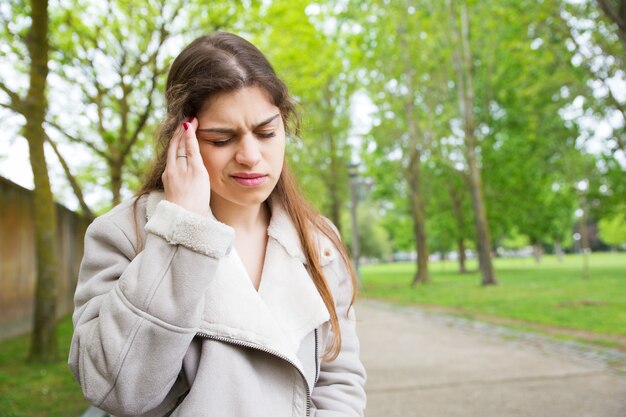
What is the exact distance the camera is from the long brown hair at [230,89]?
176cm

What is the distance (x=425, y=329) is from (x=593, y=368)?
402cm

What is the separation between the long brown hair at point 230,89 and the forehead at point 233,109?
0.06 feet

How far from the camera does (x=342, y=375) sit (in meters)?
1.98

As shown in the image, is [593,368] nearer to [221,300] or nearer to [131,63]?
[221,300]

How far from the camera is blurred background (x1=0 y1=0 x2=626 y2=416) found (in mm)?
7496

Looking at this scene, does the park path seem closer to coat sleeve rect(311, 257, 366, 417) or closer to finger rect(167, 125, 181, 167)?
coat sleeve rect(311, 257, 366, 417)

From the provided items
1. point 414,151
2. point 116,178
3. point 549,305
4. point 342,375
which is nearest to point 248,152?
point 342,375

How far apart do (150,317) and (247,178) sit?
503mm

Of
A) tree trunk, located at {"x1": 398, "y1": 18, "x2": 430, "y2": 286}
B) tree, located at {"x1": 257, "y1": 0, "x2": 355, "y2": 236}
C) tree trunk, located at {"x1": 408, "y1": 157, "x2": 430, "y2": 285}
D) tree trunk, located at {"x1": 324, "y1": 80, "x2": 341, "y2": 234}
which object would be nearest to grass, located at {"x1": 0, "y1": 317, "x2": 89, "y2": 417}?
tree, located at {"x1": 257, "y1": 0, "x2": 355, "y2": 236}

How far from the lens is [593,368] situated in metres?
6.28

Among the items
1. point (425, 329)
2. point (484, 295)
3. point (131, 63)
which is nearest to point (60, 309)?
point (131, 63)

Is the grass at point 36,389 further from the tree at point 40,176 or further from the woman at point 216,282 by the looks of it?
the woman at point 216,282

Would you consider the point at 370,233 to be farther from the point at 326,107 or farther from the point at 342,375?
the point at 342,375

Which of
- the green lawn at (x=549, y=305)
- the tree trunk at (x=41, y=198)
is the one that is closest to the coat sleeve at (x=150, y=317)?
the tree trunk at (x=41, y=198)
